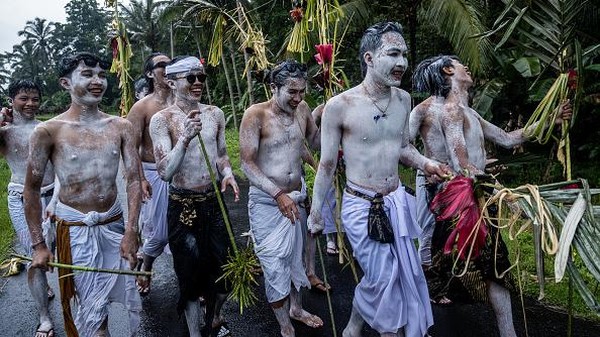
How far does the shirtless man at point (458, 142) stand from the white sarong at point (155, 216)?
2135 mm

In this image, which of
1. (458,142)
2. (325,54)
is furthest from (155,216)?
(458,142)

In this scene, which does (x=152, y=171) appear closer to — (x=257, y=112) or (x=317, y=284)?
(x=257, y=112)

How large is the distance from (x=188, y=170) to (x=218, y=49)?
1.46m

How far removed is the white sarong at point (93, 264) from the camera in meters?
3.13

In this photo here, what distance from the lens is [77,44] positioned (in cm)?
6731

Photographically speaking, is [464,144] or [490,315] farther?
[490,315]

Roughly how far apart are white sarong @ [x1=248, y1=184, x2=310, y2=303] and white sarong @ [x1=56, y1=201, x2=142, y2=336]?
0.95 metres

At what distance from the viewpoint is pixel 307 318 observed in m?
4.06

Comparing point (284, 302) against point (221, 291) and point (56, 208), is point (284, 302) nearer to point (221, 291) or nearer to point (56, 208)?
point (221, 291)

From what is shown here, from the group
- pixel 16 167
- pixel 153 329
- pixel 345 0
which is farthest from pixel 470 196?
pixel 345 0

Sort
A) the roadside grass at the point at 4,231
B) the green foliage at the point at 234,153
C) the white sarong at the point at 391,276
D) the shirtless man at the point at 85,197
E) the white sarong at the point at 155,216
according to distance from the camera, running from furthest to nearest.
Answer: the green foliage at the point at 234,153 < the roadside grass at the point at 4,231 < the white sarong at the point at 155,216 < the shirtless man at the point at 85,197 < the white sarong at the point at 391,276

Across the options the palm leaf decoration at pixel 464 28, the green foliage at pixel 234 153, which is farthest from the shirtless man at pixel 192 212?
the green foliage at pixel 234 153

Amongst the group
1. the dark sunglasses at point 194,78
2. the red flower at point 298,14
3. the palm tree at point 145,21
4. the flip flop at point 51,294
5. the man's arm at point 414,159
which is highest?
the palm tree at point 145,21

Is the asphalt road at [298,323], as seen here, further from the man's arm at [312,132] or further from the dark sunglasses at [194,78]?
the dark sunglasses at [194,78]
